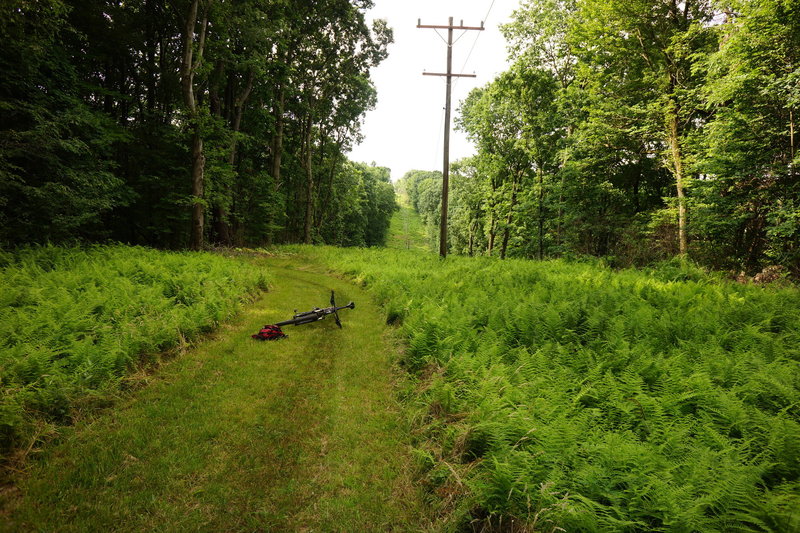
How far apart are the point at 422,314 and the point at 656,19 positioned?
62.4 feet

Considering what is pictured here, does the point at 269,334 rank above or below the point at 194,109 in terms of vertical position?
below

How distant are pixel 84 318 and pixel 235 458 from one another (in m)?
4.75

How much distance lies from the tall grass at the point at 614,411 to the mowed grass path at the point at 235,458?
78cm

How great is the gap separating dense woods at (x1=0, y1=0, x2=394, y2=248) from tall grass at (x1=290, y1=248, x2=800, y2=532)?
14.1 m

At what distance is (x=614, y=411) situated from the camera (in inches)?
160

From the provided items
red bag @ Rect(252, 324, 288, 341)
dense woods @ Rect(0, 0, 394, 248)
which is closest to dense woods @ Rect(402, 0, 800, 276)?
red bag @ Rect(252, 324, 288, 341)

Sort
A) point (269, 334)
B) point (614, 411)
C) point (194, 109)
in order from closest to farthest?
1. point (614, 411)
2. point (269, 334)
3. point (194, 109)

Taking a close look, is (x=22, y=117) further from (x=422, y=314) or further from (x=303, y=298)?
(x=422, y=314)

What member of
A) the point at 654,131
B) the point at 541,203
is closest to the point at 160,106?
the point at 541,203

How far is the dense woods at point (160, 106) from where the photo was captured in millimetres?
10555

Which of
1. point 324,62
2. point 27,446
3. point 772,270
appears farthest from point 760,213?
point 324,62

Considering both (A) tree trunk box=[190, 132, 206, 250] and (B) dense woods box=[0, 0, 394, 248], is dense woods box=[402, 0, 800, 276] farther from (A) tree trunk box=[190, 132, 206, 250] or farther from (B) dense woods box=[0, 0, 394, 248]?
(A) tree trunk box=[190, 132, 206, 250]

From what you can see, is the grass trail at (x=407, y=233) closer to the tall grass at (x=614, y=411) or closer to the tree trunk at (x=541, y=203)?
the tree trunk at (x=541, y=203)

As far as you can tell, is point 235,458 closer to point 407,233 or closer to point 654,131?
point 654,131
